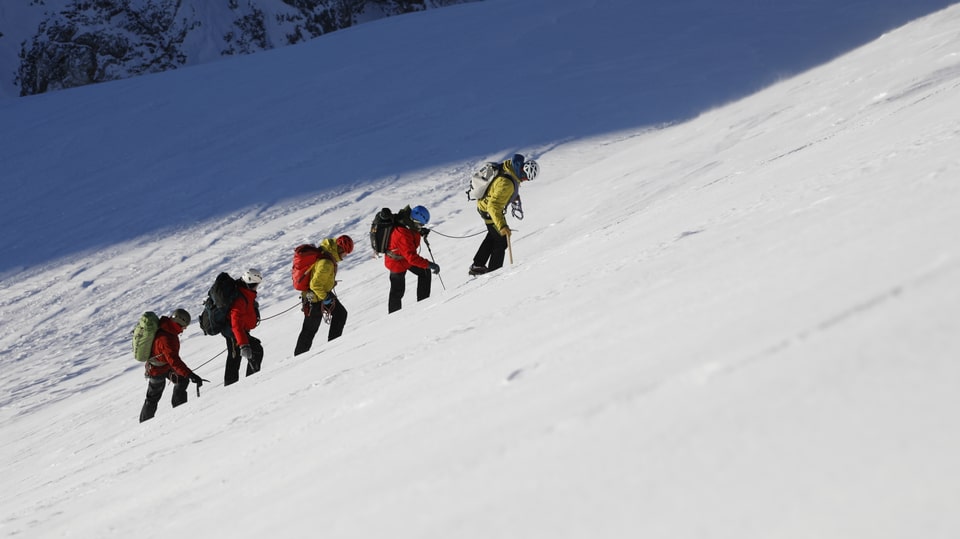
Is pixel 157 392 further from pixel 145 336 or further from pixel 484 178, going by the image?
pixel 484 178

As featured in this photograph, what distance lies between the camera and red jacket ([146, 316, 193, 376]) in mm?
8617

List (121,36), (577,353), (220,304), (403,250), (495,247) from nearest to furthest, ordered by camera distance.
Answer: (577,353), (220,304), (403,250), (495,247), (121,36)

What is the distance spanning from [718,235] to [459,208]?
1133 cm

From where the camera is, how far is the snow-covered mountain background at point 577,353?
1.50m

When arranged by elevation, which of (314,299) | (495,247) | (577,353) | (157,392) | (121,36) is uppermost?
(121,36)

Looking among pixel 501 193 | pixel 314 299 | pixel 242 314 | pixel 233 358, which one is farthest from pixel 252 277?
pixel 501 193

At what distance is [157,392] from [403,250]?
298 cm

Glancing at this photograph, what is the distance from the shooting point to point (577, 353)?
8.59 feet

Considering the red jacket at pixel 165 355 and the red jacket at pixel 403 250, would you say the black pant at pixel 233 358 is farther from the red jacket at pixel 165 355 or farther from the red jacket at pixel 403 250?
the red jacket at pixel 403 250

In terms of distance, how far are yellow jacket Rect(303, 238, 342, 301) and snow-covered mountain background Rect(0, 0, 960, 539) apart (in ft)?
2.40

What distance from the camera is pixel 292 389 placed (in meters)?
5.12

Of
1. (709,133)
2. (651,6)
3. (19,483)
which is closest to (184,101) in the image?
(651,6)

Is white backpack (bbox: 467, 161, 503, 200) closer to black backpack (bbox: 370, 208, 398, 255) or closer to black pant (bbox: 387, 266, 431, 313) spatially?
black backpack (bbox: 370, 208, 398, 255)

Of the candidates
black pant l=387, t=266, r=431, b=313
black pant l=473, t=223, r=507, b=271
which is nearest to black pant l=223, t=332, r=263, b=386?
black pant l=387, t=266, r=431, b=313
